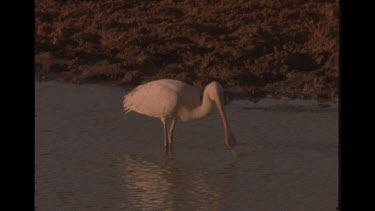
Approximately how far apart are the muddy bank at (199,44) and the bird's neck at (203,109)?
12.8ft

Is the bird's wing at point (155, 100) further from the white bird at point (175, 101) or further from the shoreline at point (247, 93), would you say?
the shoreline at point (247, 93)

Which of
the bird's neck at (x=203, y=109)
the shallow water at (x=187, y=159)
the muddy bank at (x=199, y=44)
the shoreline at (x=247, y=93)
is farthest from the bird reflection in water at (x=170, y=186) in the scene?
the muddy bank at (x=199, y=44)

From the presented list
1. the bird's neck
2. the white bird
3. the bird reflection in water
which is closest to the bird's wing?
the white bird

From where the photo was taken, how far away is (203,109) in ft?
35.3

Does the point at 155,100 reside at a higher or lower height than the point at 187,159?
higher

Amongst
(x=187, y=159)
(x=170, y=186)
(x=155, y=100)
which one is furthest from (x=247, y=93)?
(x=170, y=186)

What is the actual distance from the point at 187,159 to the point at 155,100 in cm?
103

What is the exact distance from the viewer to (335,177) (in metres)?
9.20

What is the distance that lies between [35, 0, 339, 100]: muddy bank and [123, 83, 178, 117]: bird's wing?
Result: 3.84 meters

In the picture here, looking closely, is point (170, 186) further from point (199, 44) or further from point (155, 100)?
point (199, 44)

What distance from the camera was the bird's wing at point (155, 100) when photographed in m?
10.9
